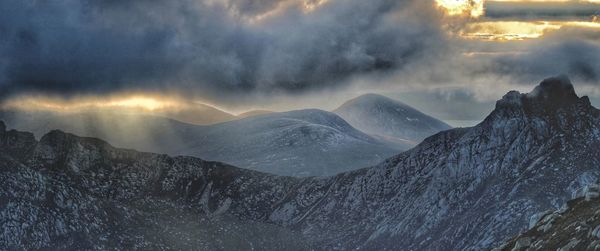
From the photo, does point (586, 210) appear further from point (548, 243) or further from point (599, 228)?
point (599, 228)

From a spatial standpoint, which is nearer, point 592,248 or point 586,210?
point 592,248

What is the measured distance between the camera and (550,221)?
126 m

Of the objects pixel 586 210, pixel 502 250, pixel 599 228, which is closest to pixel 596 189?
pixel 586 210

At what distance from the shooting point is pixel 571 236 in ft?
357

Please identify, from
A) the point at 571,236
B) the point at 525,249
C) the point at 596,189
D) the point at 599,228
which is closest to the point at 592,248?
the point at 599,228

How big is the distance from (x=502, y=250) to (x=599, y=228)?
31.3 metres

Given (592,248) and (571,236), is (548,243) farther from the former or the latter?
(592,248)

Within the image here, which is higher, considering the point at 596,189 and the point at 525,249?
the point at 596,189

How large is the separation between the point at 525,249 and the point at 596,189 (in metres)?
15.2

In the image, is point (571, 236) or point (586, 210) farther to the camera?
point (586, 210)

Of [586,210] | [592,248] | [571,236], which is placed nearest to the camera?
[592,248]

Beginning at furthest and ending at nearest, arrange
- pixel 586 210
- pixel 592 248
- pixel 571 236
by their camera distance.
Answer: pixel 586 210 → pixel 571 236 → pixel 592 248

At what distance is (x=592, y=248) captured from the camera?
95.8m

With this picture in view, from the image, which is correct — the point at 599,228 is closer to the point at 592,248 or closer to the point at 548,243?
the point at 592,248
